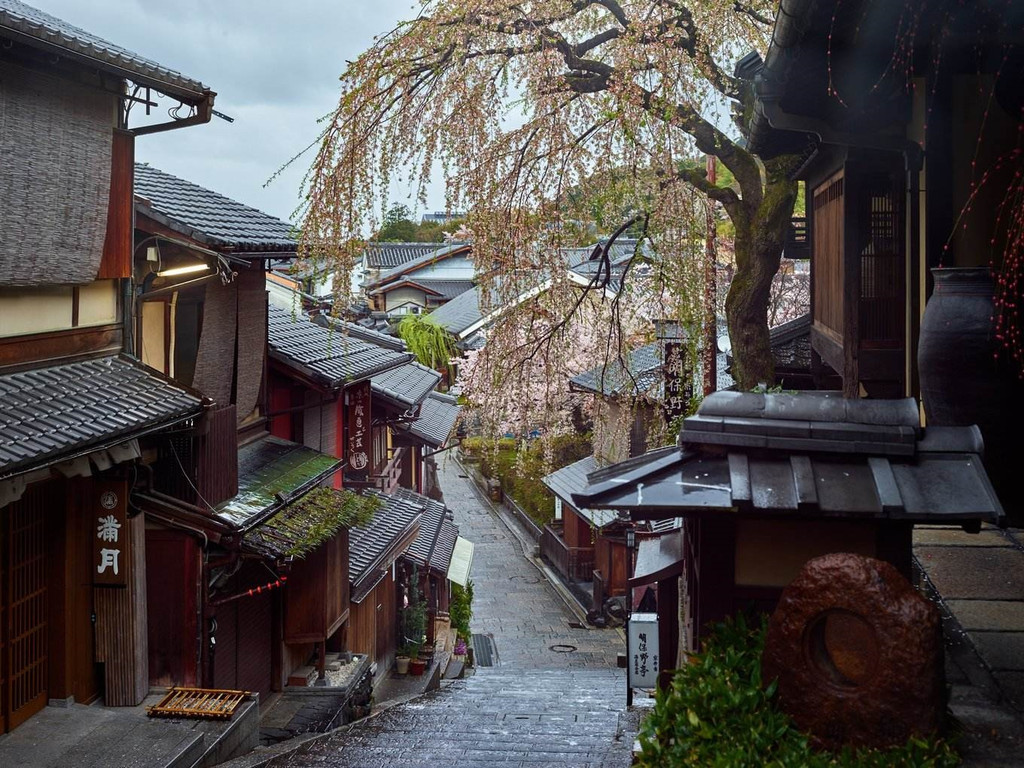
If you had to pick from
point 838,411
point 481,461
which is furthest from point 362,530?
point 481,461

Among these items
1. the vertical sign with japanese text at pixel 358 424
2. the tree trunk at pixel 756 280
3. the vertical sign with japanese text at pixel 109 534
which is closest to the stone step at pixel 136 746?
the vertical sign with japanese text at pixel 109 534

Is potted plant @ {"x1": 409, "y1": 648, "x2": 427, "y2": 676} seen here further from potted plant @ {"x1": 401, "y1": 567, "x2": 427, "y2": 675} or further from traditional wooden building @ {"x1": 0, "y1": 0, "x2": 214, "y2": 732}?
traditional wooden building @ {"x1": 0, "y1": 0, "x2": 214, "y2": 732}

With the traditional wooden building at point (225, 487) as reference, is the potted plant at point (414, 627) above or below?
below

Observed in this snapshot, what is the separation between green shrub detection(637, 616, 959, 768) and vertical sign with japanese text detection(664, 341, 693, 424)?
23.7 ft

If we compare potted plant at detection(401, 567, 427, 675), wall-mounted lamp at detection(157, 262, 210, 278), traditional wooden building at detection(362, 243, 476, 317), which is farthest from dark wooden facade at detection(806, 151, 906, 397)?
traditional wooden building at detection(362, 243, 476, 317)

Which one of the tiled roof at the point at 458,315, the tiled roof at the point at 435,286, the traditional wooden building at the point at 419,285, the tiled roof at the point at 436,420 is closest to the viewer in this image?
the tiled roof at the point at 436,420

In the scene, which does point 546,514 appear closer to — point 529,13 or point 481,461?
point 481,461

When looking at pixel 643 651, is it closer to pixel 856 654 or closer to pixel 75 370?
pixel 75 370

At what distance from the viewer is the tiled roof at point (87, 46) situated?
27.8 ft

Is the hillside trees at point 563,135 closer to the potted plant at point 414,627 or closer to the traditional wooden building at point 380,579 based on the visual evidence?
the traditional wooden building at point 380,579

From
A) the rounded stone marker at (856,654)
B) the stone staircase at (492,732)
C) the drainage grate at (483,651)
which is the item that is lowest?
the drainage grate at (483,651)

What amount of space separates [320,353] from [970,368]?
41.8 feet

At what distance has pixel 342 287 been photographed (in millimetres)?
10219

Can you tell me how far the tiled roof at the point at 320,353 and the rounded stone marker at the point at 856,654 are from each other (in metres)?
10.4
